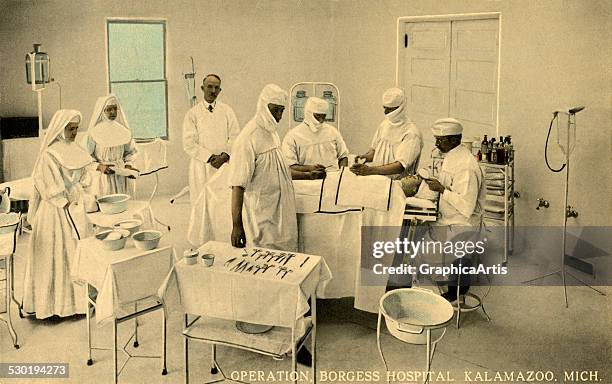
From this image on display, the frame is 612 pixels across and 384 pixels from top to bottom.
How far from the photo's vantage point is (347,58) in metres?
6.02

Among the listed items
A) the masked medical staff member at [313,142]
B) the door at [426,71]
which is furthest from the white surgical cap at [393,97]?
the door at [426,71]

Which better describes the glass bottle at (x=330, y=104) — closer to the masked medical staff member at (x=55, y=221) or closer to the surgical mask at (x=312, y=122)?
the surgical mask at (x=312, y=122)

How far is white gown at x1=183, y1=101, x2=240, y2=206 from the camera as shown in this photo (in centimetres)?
484

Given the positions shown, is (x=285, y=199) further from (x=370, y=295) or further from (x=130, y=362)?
(x=130, y=362)

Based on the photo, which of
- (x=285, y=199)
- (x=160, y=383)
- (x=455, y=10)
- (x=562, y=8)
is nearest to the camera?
(x=160, y=383)

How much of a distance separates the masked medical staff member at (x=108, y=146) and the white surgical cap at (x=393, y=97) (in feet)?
5.77

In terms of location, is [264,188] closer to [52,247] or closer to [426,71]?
[52,247]

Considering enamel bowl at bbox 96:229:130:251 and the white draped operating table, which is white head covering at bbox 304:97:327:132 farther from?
enamel bowl at bbox 96:229:130:251

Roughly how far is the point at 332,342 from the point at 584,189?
207 cm

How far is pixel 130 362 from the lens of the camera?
3.27 metres

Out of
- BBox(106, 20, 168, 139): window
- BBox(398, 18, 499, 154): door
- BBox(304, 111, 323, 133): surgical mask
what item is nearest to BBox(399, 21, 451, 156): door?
BBox(398, 18, 499, 154): door

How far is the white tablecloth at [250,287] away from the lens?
8.86 ft

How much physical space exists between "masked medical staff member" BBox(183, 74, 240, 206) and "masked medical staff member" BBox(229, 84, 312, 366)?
1.38 metres

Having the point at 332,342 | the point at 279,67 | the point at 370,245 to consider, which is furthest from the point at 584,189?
the point at 279,67
